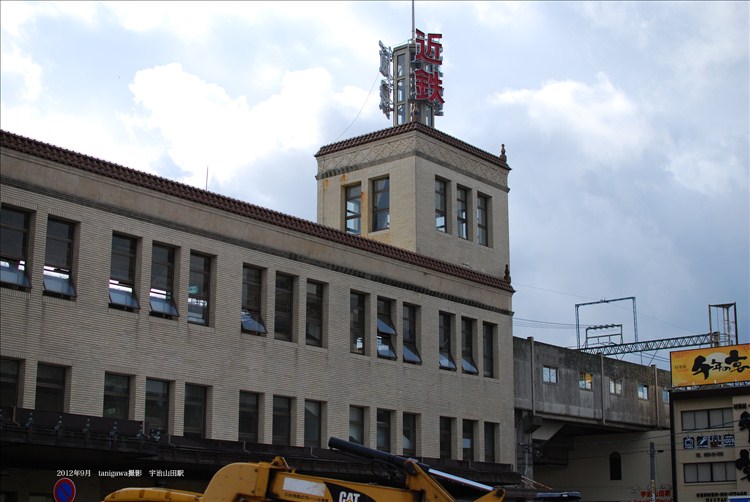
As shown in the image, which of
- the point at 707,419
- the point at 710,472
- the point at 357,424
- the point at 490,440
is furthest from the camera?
the point at 707,419

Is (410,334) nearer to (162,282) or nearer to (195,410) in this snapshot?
(195,410)

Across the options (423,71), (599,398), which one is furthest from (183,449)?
(599,398)

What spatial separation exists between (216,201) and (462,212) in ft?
49.1

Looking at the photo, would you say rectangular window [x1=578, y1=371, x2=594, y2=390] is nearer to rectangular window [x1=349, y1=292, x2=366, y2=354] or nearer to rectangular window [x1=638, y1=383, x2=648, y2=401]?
rectangular window [x1=638, y1=383, x2=648, y2=401]

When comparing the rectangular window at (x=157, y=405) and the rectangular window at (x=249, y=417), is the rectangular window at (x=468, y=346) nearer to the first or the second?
the rectangular window at (x=249, y=417)

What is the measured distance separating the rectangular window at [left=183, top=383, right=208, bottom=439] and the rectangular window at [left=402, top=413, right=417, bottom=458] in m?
9.08

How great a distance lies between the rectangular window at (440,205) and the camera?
42781 millimetres

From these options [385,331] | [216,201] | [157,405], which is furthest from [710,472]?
[157,405]

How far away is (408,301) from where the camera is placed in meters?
38.1

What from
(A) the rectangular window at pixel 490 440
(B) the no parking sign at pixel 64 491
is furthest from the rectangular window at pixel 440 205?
(B) the no parking sign at pixel 64 491

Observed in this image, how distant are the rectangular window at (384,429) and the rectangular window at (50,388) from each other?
41.3 feet

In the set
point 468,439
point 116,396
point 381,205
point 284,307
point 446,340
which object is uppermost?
point 381,205

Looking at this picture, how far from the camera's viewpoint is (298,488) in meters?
15.0

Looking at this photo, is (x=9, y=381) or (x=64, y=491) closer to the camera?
(x=64, y=491)
